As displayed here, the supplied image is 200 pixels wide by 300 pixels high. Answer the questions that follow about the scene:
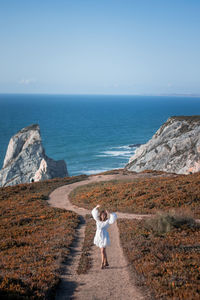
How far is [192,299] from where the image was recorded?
26.4 ft

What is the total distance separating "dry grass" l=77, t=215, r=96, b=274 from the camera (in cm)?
1104

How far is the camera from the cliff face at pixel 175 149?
43694mm

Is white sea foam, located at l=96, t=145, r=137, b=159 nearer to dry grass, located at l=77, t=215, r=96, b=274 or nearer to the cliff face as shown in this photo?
the cliff face

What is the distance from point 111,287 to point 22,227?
10.9m

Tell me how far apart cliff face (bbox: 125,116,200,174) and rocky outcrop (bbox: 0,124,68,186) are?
1659 cm

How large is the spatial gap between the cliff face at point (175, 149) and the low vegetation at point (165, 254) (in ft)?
87.6

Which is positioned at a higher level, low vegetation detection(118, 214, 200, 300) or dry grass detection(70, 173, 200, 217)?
low vegetation detection(118, 214, 200, 300)

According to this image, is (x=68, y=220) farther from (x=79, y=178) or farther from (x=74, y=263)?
(x=79, y=178)

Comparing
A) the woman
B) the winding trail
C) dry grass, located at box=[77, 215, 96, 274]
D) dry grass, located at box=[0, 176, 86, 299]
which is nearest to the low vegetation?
the winding trail

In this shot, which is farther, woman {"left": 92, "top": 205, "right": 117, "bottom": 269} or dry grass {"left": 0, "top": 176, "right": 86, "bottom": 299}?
woman {"left": 92, "top": 205, "right": 117, "bottom": 269}

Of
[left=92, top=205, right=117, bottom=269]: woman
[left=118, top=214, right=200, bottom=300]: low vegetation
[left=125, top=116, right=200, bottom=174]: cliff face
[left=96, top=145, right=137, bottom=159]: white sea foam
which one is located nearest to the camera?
[left=118, top=214, right=200, bottom=300]: low vegetation

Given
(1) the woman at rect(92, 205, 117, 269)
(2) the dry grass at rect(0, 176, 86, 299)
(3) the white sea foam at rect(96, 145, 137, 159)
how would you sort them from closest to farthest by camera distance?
1. (2) the dry grass at rect(0, 176, 86, 299)
2. (1) the woman at rect(92, 205, 117, 269)
3. (3) the white sea foam at rect(96, 145, 137, 159)

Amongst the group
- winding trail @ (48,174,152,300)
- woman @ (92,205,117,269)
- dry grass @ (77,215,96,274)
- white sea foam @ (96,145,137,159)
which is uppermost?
woman @ (92,205,117,269)

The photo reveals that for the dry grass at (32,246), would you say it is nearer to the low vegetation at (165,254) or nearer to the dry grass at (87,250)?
the dry grass at (87,250)
